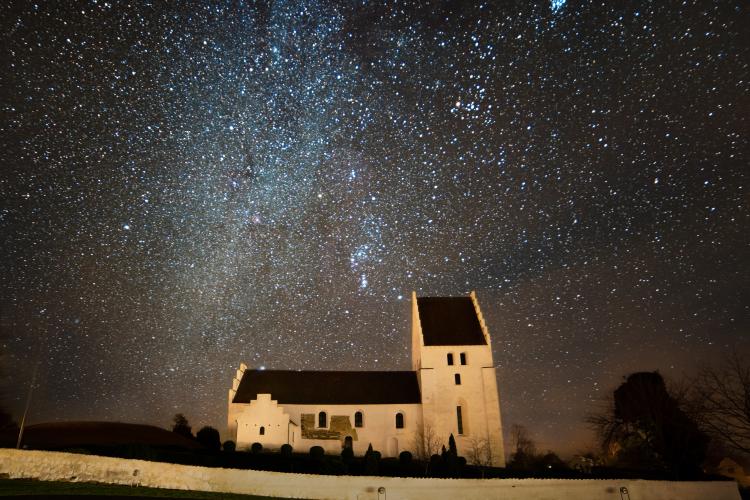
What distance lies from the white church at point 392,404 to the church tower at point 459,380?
0.08 meters

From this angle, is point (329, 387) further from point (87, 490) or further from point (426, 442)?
point (87, 490)

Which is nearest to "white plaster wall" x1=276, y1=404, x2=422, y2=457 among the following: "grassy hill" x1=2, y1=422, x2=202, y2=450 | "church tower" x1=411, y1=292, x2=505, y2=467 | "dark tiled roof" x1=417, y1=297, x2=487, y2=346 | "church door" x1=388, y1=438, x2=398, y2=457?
"church door" x1=388, y1=438, x2=398, y2=457

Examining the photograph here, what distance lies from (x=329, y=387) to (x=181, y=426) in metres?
17.1

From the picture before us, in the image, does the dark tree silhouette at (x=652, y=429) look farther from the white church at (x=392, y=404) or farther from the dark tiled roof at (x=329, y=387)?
the dark tiled roof at (x=329, y=387)

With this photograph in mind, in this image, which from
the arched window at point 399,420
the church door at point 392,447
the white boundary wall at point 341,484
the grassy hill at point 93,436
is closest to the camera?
the white boundary wall at point 341,484

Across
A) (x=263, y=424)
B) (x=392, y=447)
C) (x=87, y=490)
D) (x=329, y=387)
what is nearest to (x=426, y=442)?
(x=392, y=447)

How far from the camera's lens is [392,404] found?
45.9m

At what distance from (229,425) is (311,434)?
6.61 meters

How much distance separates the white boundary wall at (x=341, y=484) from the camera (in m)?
24.5

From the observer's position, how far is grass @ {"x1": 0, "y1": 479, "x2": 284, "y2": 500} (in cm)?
2084

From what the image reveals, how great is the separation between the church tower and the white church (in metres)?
0.08

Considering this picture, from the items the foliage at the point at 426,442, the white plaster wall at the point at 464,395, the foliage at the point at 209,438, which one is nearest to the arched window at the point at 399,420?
the foliage at the point at 426,442

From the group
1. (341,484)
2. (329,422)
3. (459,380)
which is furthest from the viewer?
(459,380)

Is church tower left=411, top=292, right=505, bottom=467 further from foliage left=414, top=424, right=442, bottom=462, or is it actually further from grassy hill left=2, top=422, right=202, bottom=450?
grassy hill left=2, top=422, right=202, bottom=450
